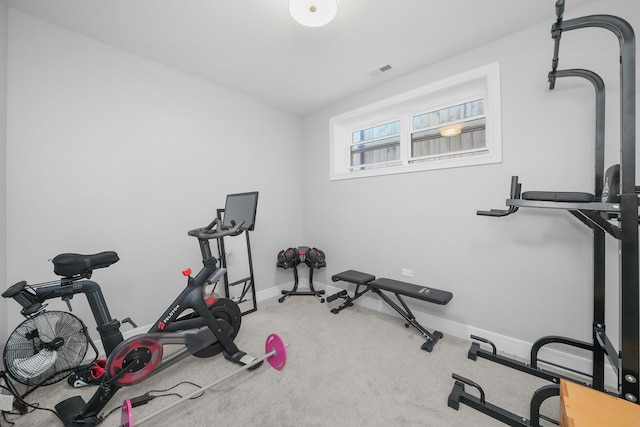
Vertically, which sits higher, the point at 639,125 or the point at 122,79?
the point at 122,79

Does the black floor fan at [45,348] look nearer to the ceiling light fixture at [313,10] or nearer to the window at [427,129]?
the ceiling light fixture at [313,10]

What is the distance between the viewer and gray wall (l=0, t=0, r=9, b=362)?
1818 millimetres

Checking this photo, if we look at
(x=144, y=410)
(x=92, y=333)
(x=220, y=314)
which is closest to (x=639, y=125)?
(x=220, y=314)

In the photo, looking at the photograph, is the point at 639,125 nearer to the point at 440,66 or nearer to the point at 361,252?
the point at 440,66

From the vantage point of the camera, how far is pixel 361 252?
11.0ft

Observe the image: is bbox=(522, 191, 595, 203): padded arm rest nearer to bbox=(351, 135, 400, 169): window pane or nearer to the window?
the window

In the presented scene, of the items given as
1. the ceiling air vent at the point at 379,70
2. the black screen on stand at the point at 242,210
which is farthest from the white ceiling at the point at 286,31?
the black screen on stand at the point at 242,210

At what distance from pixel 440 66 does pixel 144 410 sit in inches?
153

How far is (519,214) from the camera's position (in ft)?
7.16

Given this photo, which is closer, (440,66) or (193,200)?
(440,66)

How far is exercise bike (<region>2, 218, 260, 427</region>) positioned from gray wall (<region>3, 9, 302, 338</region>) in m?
0.69

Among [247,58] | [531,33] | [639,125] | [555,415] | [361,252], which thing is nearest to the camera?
[555,415]

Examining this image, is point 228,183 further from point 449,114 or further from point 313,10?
point 449,114

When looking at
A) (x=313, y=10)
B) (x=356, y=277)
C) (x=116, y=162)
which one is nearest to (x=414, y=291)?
(x=356, y=277)
